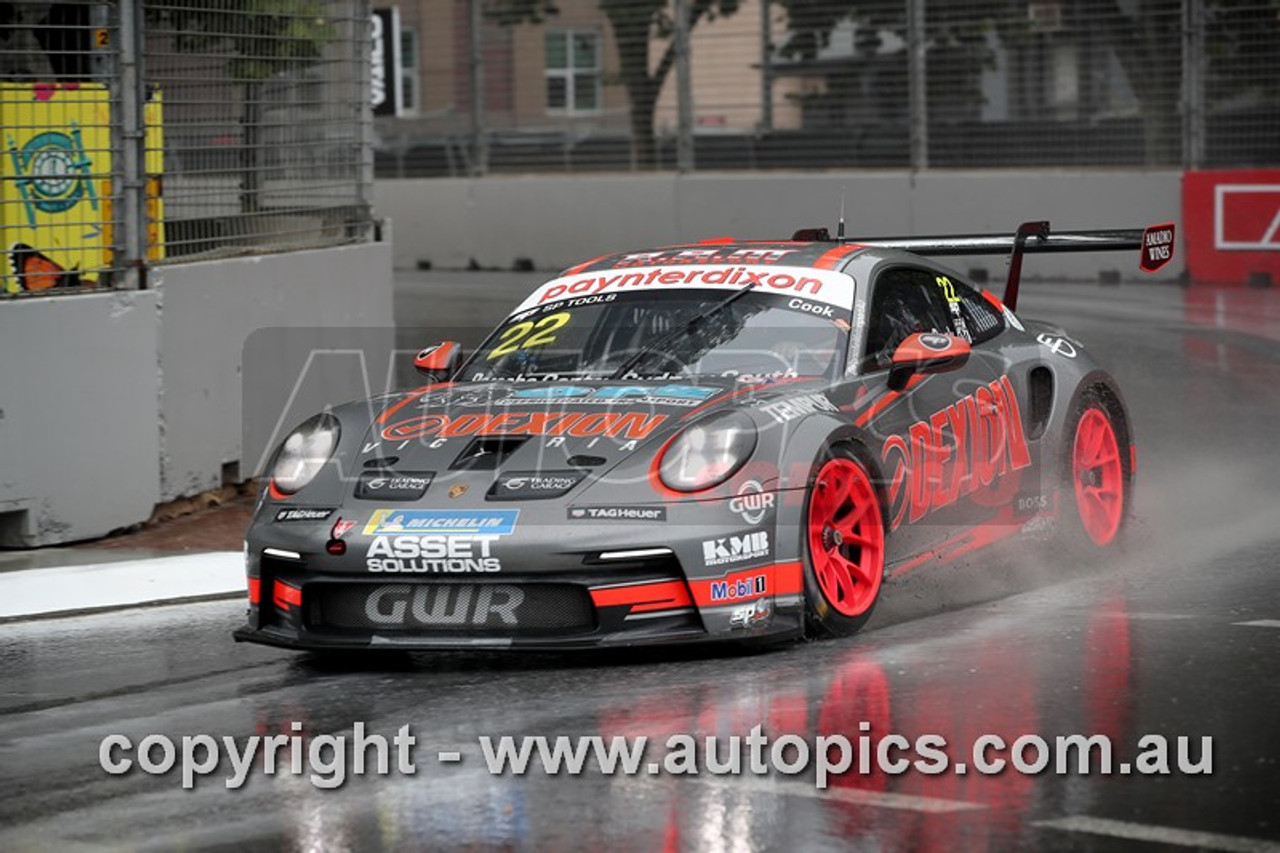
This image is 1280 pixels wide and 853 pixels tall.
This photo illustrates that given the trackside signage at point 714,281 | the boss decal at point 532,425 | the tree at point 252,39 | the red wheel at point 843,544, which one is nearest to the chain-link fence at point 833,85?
the tree at point 252,39

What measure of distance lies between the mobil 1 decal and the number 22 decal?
1370 millimetres

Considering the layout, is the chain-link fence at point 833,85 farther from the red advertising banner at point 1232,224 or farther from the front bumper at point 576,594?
the front bumper at point 576,594

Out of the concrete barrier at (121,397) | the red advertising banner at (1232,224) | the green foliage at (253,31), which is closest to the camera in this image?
the concrete barrier at (121,397)

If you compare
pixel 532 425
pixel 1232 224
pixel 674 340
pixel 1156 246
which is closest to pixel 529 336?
pixel 674 340

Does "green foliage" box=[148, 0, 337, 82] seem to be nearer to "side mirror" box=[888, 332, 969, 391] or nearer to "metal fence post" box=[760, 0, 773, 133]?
"side mirror" box=[888, 332, 969, 391]

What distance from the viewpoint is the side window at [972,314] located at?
844 cm

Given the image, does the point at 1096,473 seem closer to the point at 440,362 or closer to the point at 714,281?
the point at 714,281

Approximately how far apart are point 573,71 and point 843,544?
1913 centimetres

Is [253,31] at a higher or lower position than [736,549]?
higher

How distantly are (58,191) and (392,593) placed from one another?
4.14 m

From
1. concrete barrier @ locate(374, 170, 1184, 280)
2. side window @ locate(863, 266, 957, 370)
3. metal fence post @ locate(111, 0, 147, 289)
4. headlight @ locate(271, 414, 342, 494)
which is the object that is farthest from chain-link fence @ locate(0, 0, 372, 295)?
concrete barrier @ locate(374, 170, 1184, 280)

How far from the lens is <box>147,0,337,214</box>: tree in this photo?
10773 millimetres

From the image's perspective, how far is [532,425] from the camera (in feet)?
22.6

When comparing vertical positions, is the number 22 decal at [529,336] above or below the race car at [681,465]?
above
